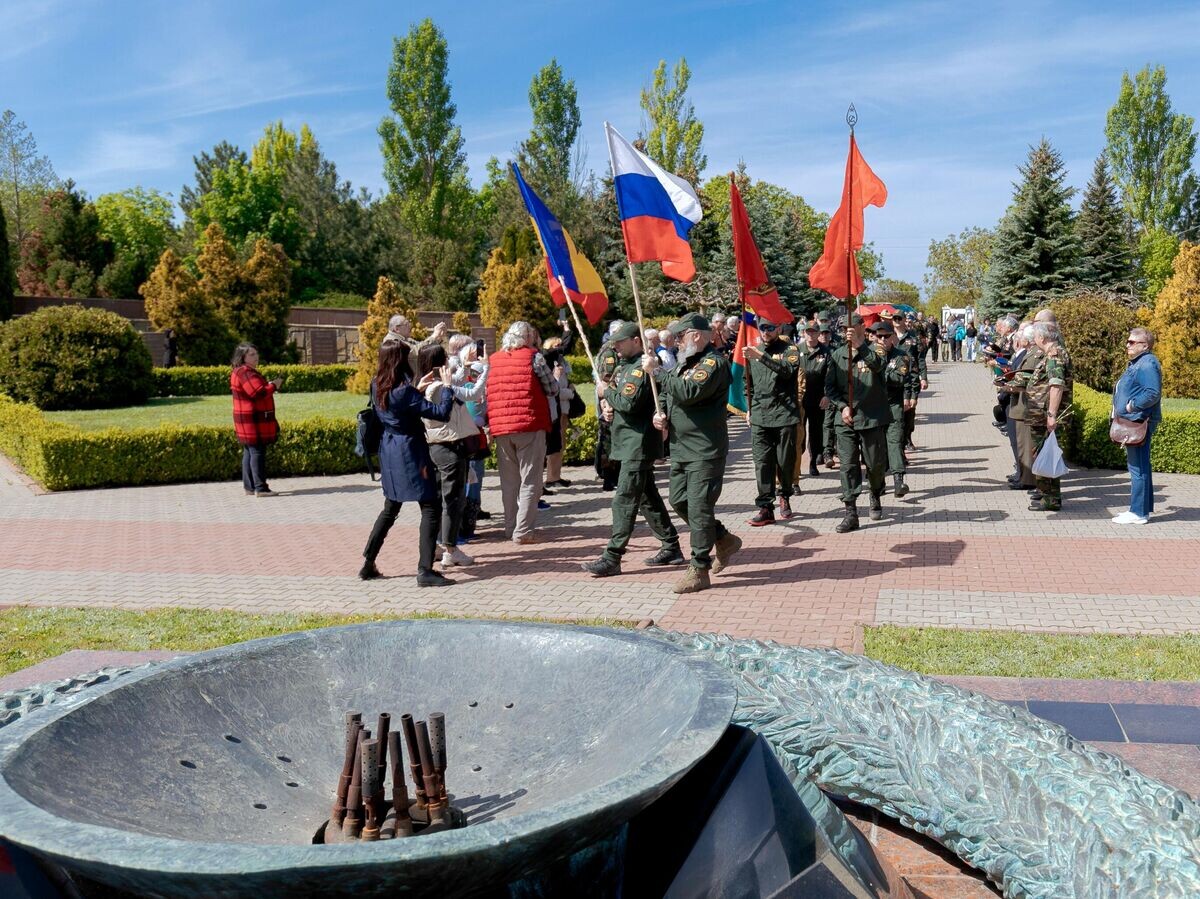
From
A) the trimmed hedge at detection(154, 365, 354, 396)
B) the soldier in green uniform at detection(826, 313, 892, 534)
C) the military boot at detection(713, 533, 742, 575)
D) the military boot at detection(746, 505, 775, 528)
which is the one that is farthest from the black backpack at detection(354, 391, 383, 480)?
the trimmed hedge at detection(154, 365, 354, 396)

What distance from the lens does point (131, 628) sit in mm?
6438

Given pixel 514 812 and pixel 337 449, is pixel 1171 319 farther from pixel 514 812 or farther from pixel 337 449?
pixel 514 812

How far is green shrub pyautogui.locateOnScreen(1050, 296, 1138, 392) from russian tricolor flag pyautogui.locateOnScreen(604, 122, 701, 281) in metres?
13.3

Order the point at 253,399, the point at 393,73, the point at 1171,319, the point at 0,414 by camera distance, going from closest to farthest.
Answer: the point at 253,399 < the point at 0,414 < the point at 1171,319 < the point at 393,73

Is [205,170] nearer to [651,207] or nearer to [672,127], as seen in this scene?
[672,127]

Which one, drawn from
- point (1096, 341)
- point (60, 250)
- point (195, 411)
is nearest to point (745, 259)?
point (1096, 341)

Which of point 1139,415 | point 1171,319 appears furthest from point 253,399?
point 1171,319

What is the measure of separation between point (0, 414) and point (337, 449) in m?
6.54

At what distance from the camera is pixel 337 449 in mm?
13867

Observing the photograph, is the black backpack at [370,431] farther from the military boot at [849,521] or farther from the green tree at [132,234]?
the green tree at [132,234]

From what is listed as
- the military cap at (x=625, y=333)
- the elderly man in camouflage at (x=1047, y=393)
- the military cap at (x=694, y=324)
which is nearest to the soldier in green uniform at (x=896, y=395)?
the elderly man in camouflage at (x=1047, y=393)

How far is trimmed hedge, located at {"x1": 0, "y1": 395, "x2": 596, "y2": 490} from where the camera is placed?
41.8 feet

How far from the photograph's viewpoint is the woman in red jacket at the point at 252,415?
38.5 ft

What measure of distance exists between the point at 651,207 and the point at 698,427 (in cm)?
214
